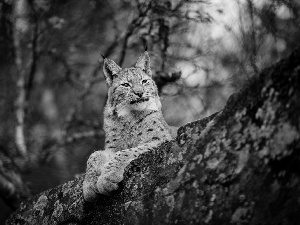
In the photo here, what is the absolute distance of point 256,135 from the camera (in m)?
2.79

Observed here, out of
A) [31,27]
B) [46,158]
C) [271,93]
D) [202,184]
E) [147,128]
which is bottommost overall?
[202,184]

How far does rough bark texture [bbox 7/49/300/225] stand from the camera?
2.55 m

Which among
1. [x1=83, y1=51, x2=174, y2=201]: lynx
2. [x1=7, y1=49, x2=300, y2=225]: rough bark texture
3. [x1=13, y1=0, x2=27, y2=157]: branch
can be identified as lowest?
[x1=7, y1=49, x2=300, y2=225]: rough bark texture

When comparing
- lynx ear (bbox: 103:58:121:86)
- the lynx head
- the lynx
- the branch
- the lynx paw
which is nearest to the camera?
the lynx paw

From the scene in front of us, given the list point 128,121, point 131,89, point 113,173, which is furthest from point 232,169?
point 131,89

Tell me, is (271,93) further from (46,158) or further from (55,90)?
(55,90)

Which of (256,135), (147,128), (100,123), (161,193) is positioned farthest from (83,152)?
(256,135)

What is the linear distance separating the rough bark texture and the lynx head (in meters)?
1.35

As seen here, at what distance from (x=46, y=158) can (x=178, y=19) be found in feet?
10.8

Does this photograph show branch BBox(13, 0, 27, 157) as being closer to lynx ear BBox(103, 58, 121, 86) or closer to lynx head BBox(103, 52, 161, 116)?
lynx ear BBox(103, 58, 121, 86)

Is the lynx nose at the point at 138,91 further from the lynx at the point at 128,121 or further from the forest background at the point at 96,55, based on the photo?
the forest background at the point at 96,55

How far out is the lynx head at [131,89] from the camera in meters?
5.12

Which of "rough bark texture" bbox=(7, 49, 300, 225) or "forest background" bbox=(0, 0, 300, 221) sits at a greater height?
"forest background" bbox=(0, 0, 300, 221)

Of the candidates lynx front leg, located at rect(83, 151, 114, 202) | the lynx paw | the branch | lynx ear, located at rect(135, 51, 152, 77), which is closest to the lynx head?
lynx ear, located at rect(135, 51, 152, 77)
